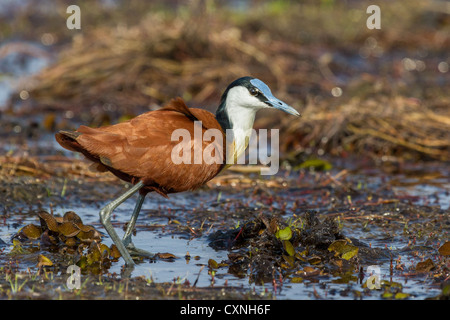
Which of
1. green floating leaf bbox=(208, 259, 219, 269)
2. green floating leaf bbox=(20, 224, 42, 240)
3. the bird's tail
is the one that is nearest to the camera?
the bird's tail

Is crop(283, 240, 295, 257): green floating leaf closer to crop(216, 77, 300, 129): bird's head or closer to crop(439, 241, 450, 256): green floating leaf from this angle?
crop(216, 77, 300, 129): bird's head

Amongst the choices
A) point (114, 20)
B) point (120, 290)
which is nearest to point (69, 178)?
point (120, 290)

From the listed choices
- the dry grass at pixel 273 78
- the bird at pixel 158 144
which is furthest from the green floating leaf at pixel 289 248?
the dry grass at pixel 273 78

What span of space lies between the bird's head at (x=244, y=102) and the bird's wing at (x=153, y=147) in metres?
0.20

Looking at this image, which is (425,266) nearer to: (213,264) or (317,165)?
(213,264)

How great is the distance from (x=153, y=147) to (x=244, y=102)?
72 centimetres

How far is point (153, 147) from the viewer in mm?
4699

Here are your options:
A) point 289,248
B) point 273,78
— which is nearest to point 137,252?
point 289,248

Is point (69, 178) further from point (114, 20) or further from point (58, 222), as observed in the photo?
point (114, 20)

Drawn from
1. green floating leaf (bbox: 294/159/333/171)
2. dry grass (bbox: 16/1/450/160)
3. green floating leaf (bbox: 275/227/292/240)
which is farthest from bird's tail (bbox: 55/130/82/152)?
dry grass (bbox: 16/1/450/160)

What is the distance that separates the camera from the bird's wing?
466 cm

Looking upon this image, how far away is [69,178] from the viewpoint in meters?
6.95

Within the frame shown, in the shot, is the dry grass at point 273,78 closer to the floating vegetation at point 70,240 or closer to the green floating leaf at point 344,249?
the green floating leaf at point 344,249

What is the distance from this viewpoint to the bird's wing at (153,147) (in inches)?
183
